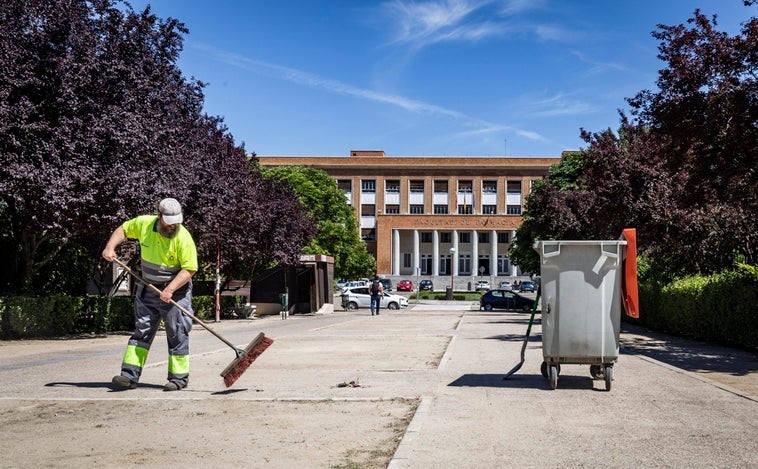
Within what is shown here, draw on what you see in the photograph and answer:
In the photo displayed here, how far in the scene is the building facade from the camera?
98.1 m

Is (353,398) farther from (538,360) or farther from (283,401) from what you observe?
(538,360)

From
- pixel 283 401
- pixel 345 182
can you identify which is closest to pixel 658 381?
pixel 283 401

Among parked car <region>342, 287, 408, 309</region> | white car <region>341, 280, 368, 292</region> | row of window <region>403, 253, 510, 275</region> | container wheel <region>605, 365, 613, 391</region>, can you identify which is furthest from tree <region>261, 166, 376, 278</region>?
container wheel <region>605, 365, 613, 391</region>

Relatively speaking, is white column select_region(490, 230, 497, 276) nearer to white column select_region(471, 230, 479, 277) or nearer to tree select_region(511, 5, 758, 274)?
white column select_region(471, 230, 479, 277)

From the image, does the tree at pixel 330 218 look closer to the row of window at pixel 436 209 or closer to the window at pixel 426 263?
the window at pixel 426 263

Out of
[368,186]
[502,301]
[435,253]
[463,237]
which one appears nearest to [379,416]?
[502,301]

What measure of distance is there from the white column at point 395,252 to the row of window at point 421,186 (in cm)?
771

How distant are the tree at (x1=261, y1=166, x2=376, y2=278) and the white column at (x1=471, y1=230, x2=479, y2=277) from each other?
95.1 feet

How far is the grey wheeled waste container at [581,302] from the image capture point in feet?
30.6

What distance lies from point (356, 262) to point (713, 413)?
58.3 meters

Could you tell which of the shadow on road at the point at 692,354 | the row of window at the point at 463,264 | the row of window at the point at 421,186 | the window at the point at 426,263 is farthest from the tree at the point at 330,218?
the shadow on road at the point at 692,354

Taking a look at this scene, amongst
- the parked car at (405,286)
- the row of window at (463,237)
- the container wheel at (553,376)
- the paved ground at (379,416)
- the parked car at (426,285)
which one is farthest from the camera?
the row of window at (463,237)

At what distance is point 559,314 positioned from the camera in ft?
31.0

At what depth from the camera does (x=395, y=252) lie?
98.8 m
